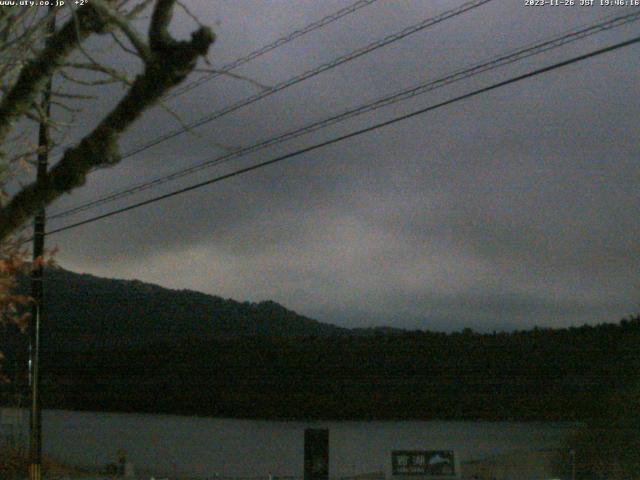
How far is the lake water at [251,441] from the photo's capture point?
3180cm

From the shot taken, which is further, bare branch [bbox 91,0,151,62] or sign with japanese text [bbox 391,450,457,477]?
sign with japanese text [bbox 391,450,457,477]

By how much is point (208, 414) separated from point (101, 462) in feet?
17.1

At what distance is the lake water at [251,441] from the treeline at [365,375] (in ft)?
1.82

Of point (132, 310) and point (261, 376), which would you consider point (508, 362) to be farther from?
point (132, 310)

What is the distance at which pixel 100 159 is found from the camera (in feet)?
14.1

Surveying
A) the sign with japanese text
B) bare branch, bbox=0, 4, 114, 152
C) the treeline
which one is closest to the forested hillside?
the treeline

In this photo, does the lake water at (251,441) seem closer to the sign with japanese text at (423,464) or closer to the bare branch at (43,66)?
the sign with japanese text at (423,464)

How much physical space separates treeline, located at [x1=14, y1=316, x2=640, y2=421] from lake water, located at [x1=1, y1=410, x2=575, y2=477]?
56cm

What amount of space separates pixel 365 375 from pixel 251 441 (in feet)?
19.0

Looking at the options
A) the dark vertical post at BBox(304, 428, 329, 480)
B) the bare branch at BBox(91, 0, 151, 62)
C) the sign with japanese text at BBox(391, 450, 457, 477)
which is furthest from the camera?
the sign with japanese text at BBox(391, 450, 457, 477)

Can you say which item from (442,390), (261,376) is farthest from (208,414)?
(442,390)

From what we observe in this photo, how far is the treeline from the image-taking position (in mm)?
27922

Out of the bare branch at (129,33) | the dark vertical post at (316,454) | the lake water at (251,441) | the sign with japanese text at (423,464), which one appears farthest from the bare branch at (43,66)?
the lake water at (251,441)

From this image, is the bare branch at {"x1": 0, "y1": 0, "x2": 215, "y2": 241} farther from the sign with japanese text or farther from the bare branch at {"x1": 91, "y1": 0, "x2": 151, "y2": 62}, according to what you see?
the sign with japanese text
